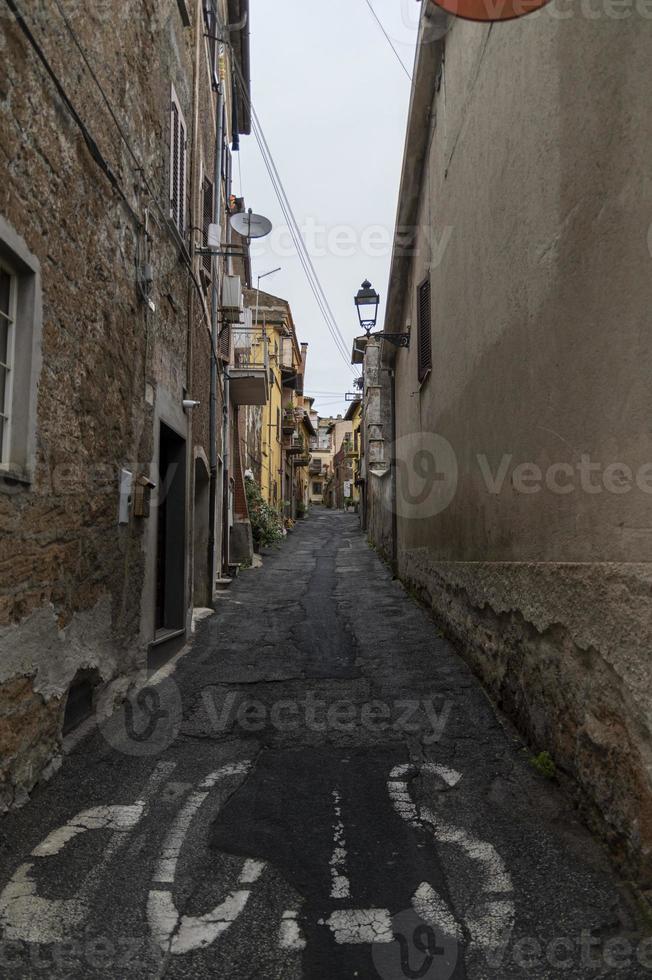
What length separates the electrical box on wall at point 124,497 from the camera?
17.3ft

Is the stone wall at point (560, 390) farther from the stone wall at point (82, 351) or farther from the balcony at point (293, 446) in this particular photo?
the balcony at point (293, 446)

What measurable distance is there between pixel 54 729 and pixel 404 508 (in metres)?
8.68

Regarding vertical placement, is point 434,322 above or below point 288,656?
above

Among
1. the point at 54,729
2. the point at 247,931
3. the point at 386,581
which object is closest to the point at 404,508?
the point at 386,581

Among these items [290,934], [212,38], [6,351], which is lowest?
[290,934]

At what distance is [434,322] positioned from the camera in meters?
8.40

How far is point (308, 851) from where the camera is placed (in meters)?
3.20

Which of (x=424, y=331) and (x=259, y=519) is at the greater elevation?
(x=424, y=331)

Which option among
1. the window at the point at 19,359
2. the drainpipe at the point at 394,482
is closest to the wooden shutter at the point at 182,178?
the window at the point at 19,359

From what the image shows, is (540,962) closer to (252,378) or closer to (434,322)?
(434,322)

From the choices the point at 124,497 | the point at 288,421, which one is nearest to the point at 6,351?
the point at 124,497

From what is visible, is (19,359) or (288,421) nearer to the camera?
(19,359)

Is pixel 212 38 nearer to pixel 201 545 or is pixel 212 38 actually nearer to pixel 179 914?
pixel 201 545

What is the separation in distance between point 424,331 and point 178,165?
3567 mm
